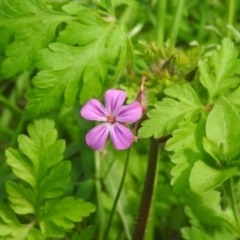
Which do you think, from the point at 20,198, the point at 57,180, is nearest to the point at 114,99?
the point at 57,180

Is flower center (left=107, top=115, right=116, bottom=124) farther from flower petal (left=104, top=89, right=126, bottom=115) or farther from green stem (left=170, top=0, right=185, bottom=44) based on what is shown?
green stem (left=170, top=0, right=185, bottom=44)

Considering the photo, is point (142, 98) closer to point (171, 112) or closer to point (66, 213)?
point (171, 112)

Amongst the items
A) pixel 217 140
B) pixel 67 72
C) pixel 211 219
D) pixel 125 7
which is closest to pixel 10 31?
pixel 67 72

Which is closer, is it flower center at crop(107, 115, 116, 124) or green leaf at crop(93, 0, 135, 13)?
flower center at crop(107, 115, 116, 124)

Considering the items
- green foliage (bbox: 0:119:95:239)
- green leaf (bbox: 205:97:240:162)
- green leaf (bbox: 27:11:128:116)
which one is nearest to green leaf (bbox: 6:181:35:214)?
green foliage (bbox: 0:119:95:239)

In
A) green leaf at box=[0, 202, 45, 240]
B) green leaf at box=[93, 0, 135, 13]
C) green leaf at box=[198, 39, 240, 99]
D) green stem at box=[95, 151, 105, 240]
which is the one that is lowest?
green stem at box=[95, 151, 105, 240]

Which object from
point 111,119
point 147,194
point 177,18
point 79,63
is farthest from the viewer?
point 177,18

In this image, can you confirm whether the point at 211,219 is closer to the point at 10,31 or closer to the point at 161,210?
the point at 161,210

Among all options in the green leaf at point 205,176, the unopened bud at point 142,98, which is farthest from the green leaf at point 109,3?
the green leaf at point 205,176
